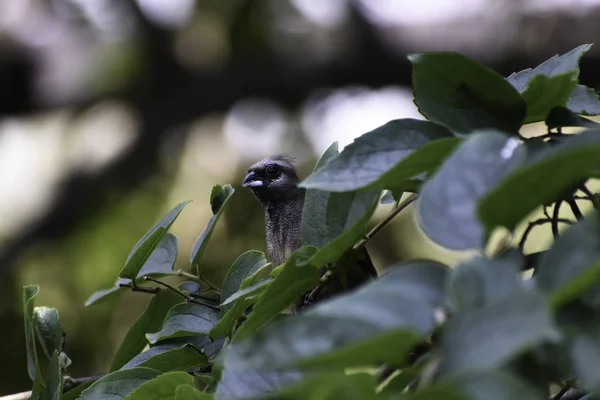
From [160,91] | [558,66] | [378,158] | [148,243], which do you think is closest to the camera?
[378,158]

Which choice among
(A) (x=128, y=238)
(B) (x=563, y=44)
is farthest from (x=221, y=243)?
(B) (x=563, y=44)

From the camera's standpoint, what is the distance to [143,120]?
3.99m

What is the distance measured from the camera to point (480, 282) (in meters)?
0.40

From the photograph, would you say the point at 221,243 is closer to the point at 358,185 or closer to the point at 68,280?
the point at 68,280

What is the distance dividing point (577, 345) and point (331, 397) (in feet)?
0.41

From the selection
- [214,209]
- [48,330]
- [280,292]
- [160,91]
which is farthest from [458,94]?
[160,91]

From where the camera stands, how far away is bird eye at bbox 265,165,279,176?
200 cm

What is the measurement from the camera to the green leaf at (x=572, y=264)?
396 mm

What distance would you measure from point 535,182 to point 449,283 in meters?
0.08

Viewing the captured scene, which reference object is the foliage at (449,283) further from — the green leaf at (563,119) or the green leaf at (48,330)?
the green leaf at (48,330)

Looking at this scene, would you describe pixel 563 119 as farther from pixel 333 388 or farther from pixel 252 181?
pixel 252 181

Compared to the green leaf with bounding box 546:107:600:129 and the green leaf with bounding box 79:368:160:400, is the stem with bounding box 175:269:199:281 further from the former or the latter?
the green leaf with bounding box 546:107:600:129

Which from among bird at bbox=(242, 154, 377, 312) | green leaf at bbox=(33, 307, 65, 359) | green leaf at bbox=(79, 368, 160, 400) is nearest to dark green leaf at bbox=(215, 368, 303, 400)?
green leaf at bbox=(79, 368, 160, 400)

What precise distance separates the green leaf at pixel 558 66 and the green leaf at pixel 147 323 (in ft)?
1.48
